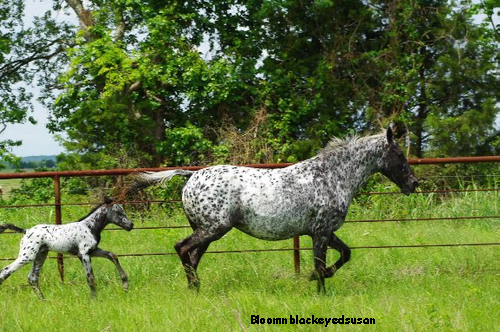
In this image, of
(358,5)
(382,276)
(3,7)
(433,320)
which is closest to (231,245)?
(382,276)

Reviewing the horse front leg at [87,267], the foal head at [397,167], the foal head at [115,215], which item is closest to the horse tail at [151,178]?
the foal head at [115,215]

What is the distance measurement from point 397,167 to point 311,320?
6.18 ft

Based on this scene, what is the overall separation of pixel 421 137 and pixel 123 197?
31.8 ft

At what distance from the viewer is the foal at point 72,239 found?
6438mm

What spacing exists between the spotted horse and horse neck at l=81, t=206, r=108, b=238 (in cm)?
69

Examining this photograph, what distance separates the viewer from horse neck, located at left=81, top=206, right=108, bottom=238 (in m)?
6.56

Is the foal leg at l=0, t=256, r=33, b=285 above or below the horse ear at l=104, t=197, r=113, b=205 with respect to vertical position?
below

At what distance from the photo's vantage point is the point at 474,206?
11.0 metres

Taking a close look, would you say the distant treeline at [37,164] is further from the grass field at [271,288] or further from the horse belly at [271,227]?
the horse belly at [271,227]

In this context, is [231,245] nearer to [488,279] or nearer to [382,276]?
[382,276]

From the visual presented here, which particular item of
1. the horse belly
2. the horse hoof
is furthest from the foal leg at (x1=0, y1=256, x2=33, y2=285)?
the horse hoof

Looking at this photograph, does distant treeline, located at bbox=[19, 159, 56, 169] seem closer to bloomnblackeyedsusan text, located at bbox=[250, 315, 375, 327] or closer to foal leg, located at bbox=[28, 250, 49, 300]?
foal leg, located at bbox=[28, 250, 49, 300]

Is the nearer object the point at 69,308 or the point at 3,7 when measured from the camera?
the point at 69,308

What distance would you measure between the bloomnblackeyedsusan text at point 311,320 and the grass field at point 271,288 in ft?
0.25
